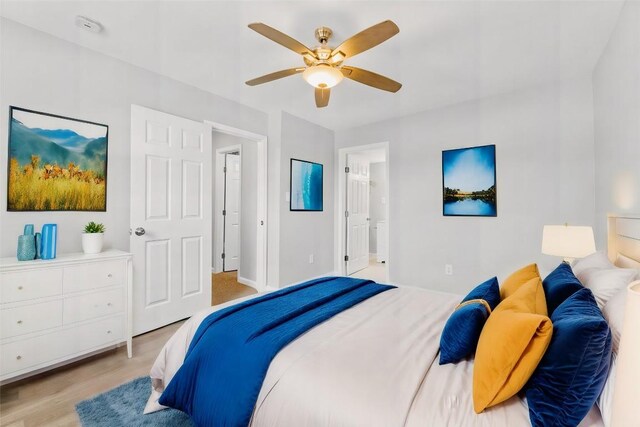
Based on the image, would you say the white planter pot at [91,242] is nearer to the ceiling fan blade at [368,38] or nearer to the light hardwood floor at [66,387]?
the light hardwood floor at [66,387]

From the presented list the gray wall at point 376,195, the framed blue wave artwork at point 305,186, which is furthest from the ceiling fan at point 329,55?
the gray wall at point 376,195

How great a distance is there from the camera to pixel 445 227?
3.66 m

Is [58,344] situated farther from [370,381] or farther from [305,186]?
[305,186]

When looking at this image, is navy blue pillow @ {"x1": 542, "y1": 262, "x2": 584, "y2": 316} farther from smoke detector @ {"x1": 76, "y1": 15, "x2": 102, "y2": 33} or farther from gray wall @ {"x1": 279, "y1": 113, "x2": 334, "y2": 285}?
smoke detector @ {"x1": 76, "y1": 15, "x2": 102, "y2": 33}

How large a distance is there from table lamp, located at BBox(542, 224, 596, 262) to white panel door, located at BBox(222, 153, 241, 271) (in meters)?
4.31

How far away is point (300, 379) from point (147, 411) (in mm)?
1177

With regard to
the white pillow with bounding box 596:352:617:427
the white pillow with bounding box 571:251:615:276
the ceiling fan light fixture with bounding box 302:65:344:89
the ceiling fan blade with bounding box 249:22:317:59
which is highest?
the ceiling fan blade with bounding box 249:22:317:59

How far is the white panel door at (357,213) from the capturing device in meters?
4.84

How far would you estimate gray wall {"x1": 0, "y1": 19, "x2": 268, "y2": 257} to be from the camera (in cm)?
202

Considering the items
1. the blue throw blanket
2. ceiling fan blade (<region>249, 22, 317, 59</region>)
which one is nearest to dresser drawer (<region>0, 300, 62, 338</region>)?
the blue throw blanket

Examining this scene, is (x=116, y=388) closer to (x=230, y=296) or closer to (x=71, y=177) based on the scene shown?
(x=71, y=177)

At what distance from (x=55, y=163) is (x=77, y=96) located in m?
0.57

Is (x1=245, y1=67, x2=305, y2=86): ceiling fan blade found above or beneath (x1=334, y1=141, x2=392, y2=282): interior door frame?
above

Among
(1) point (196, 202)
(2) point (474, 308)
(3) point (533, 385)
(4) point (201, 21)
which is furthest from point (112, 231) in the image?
(3) point (533, 385)
